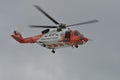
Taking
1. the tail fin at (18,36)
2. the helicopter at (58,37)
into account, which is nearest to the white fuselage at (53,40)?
the helicopter at (58,37)

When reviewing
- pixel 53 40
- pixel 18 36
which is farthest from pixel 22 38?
pixel 53 40

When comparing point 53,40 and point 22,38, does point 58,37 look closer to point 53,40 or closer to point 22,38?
point 53,40

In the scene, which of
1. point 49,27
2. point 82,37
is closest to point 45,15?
point 49,27

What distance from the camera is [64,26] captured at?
12875 centimetres

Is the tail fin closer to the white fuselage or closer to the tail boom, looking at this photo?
the tail boom

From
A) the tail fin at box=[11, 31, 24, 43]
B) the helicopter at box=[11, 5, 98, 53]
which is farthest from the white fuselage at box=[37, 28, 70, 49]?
the tail fin at box=[11, 31, 24, 43]

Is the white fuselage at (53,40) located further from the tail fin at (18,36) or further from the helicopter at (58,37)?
the tail fin at (18,36)

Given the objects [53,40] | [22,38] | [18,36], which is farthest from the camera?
[18,36]

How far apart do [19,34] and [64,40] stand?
22.4 meters

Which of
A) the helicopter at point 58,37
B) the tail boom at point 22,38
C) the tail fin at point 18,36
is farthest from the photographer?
the tail fin at point 18,36

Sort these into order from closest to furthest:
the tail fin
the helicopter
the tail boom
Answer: the helicopter → the tail boom → the tail fin

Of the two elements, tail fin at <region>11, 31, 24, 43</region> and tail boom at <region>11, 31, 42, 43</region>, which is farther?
tail fin at <region>11, 31, 24, 43</region>

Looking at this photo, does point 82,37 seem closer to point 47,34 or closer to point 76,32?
point 76,32

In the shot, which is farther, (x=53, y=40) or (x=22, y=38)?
(x=22, y=38)
